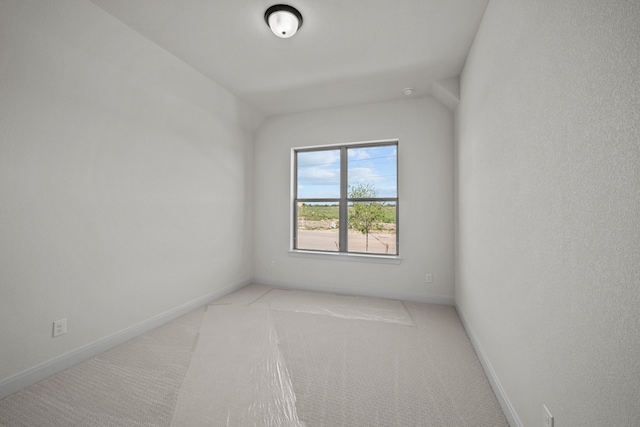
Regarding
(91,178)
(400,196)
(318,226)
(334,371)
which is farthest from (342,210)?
(91,178)

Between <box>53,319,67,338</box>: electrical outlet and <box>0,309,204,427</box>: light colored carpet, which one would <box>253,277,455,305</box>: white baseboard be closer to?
<box>0,309,204,427</box>: light colored carpet

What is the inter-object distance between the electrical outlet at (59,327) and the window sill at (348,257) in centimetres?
253

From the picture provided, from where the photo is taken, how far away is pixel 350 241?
12.9 feet

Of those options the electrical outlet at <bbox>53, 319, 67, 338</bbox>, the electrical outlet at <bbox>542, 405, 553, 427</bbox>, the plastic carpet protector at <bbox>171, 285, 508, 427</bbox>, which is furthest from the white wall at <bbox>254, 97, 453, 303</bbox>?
the electrical outlet at <bbox>53, 319, 67, 338</bbox>

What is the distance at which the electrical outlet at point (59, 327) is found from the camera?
1.91 metres

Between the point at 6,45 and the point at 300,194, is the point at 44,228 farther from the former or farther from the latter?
the point at 300,194

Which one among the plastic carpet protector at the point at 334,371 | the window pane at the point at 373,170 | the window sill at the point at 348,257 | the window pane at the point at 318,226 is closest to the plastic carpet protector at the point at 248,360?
the plastic carpet protector at the point at 334,371

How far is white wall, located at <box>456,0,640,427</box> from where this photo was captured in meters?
0.73

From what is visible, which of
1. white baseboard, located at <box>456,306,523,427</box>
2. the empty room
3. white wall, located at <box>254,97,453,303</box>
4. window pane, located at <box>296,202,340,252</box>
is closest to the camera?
the empty room

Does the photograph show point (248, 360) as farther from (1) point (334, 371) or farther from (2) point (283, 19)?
(2) point (283, 19)

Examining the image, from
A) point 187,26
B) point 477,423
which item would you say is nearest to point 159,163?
point 187,26

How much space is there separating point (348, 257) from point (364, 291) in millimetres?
513

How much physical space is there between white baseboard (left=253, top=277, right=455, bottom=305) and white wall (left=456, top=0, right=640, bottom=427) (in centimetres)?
156

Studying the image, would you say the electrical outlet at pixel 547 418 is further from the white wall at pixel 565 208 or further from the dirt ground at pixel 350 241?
the dirt ground at pixel 350 241
